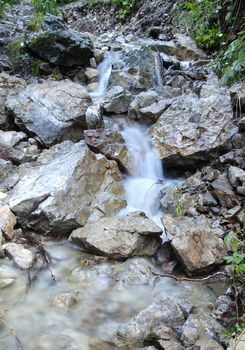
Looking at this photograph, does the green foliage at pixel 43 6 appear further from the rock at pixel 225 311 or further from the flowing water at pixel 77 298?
the rock at pixel 225 311

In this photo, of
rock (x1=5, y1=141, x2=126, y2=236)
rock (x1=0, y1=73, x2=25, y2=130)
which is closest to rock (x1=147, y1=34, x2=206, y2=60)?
rock (x1=0, y1=73, x2=25, y2=130)

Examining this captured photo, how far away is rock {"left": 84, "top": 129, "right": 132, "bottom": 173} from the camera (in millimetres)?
5551

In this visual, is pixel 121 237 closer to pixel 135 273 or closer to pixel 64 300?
pixel 135 273

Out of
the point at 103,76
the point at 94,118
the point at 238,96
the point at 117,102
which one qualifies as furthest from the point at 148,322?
the point at 103,76

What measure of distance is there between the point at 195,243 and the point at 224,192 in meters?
0.93

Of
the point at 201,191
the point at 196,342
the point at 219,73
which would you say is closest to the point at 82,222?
the point at 201,191

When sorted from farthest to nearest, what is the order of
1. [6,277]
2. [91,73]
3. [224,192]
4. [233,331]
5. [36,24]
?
[36,24] < [91,73] < [224,192] < [6,277] < [233,331]

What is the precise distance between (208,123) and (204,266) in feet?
7.64

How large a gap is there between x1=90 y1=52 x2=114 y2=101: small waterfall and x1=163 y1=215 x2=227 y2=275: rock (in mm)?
3573

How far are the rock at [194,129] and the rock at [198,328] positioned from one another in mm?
2650

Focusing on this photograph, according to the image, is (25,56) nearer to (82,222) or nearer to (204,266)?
(82,222)

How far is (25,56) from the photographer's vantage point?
26.1 feet

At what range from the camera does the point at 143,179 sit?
5613 millimetres

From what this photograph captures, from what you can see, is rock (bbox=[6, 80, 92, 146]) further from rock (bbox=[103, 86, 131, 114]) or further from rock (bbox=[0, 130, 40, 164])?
rock (bbox=[103, 86, 131, 114])
